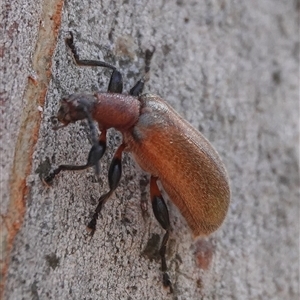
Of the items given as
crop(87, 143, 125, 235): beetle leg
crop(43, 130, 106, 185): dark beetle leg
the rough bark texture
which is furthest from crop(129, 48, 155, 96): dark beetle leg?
crop(43, 130, 106, 185): dark beetle leg

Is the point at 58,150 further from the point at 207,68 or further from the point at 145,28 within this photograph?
the point at 207,68

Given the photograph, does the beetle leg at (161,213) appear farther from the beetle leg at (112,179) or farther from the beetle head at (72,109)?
the beetle head at (72,109)

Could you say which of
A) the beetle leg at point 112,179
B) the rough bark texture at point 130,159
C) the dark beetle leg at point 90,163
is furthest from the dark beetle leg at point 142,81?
the dark beetle leg at point 90,163

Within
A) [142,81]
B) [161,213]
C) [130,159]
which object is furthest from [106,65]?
[161,213]

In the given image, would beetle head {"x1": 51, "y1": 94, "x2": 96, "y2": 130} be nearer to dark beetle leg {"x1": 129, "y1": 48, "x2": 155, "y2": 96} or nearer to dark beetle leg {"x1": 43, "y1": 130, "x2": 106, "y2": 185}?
dark beetle leg {"x1": 43, "y1": 130, "x2": 106, "y2": 185}

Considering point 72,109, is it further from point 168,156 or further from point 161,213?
point 161,213

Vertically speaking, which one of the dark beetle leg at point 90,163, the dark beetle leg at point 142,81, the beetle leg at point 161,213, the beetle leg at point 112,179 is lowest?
the beetle leg at point 161,213

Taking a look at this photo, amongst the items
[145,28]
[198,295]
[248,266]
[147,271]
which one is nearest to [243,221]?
[248,266]
